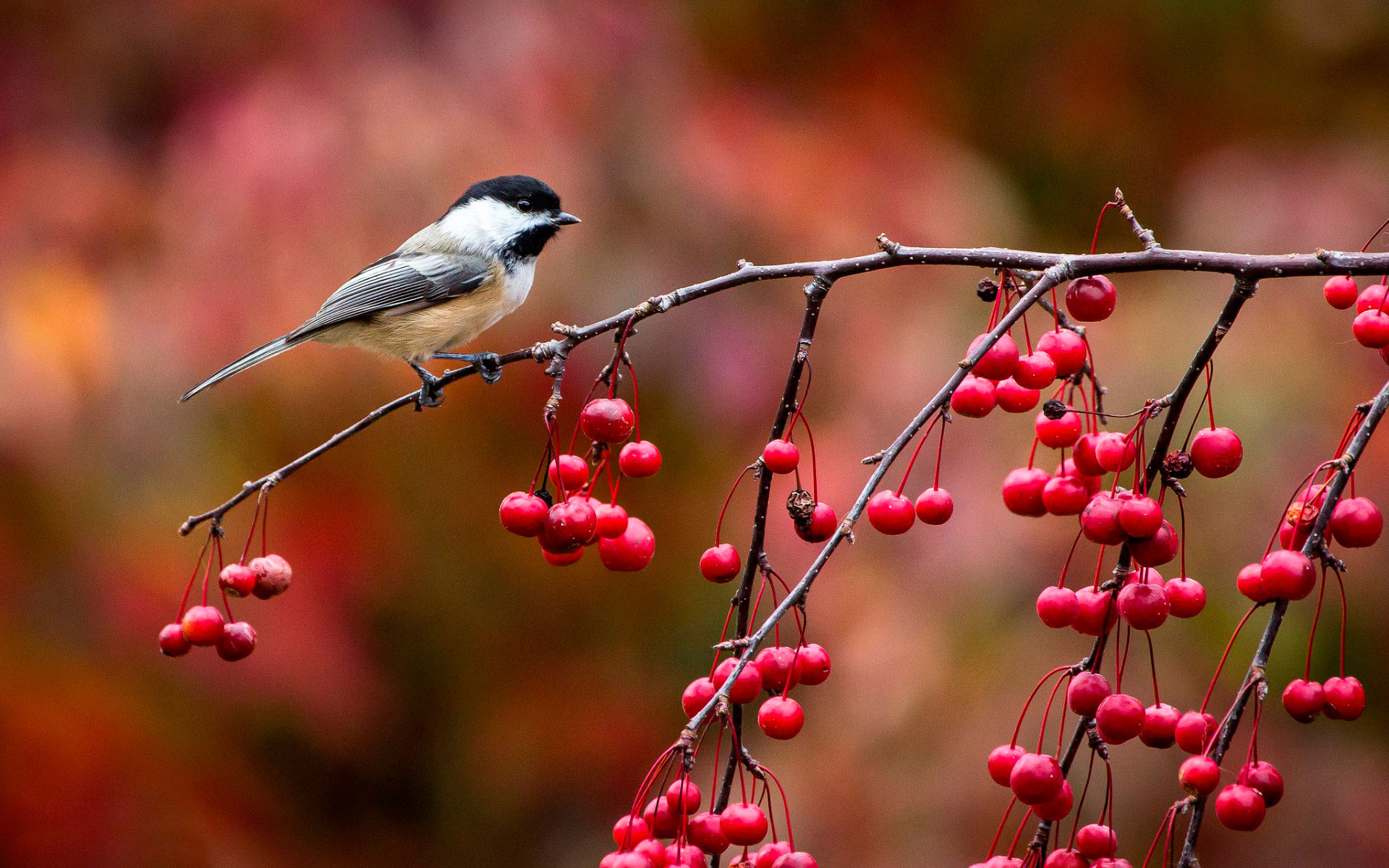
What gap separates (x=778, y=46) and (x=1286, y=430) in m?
2.67

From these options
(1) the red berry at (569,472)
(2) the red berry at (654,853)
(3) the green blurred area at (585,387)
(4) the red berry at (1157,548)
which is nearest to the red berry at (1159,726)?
(4) the red berry at (1157,548)

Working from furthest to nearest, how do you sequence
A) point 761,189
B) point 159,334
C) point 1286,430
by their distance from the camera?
point 761,189
point 159,334
point 1286,430

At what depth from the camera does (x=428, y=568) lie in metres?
4.49

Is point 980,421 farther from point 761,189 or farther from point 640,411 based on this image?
point 640,411

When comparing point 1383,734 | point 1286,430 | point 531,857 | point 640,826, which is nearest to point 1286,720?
point 1383,734

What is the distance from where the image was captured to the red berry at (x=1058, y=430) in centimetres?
176

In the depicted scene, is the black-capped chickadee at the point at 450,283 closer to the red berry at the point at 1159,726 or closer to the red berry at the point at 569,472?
the red berry at the point at 569,472

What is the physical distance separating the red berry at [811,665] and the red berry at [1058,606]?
12.4 inches

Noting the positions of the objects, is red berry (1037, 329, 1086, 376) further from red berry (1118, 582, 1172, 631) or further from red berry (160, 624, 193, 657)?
red berry (160, 624, 193, 657)

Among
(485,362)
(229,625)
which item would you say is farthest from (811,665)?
(229,625)

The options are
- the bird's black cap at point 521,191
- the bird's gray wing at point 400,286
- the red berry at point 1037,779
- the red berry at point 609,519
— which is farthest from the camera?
the bird's black cap at point 521,191

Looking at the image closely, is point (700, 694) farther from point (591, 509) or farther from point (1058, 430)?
point (1058, 430)

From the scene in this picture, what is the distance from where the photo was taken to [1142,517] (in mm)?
1484

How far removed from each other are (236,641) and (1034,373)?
140cm
